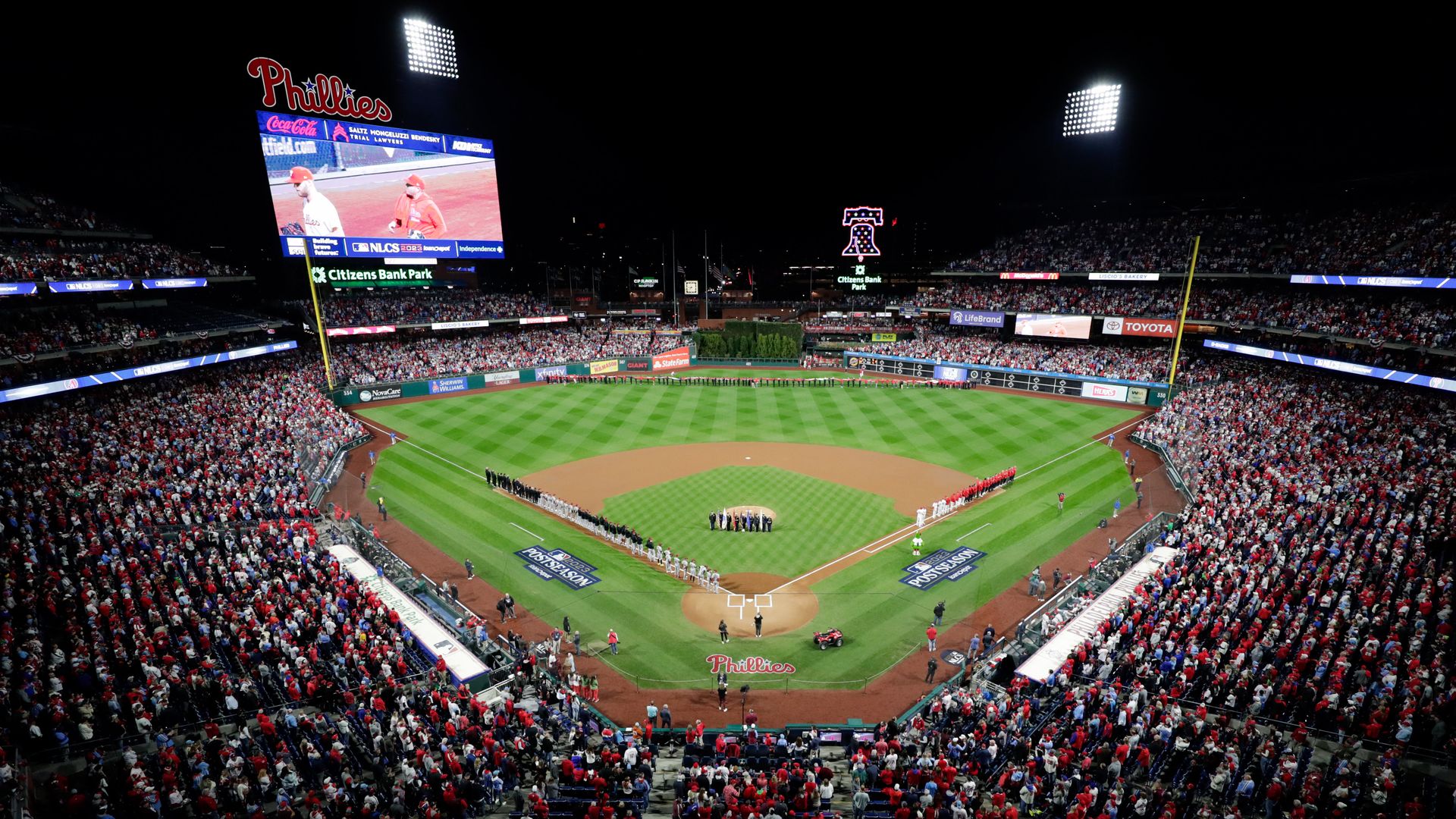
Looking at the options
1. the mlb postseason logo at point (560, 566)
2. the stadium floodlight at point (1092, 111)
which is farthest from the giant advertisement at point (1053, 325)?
the mlb postseason logo at point (560, 566)

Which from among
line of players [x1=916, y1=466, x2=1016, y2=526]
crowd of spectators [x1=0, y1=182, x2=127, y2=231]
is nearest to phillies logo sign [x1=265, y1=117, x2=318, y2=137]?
crowd of spectators [x1=0, y1=182, x2=127, y2=231]

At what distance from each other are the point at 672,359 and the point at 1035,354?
31.6 m

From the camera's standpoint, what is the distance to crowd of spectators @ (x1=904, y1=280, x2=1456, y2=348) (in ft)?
107

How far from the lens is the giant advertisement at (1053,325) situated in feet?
175

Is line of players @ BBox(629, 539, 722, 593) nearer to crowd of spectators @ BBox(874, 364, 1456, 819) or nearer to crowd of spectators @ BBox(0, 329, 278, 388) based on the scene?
crowd of spectators @ BBox(874, 364, 1456, 819)

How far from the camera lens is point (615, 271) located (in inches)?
3211

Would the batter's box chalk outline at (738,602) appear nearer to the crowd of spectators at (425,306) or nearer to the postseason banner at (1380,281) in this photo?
the postseason banner at (1380,281)

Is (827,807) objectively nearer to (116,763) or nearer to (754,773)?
(754,773)

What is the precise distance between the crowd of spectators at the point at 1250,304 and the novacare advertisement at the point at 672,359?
22.5 m

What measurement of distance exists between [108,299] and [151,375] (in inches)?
272

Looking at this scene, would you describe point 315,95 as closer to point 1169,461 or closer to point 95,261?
point 95,261

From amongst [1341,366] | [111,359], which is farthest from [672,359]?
[1341,366]

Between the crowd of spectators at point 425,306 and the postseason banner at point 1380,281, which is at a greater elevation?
the postseason banner at point 1380,281

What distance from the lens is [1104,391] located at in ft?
160
